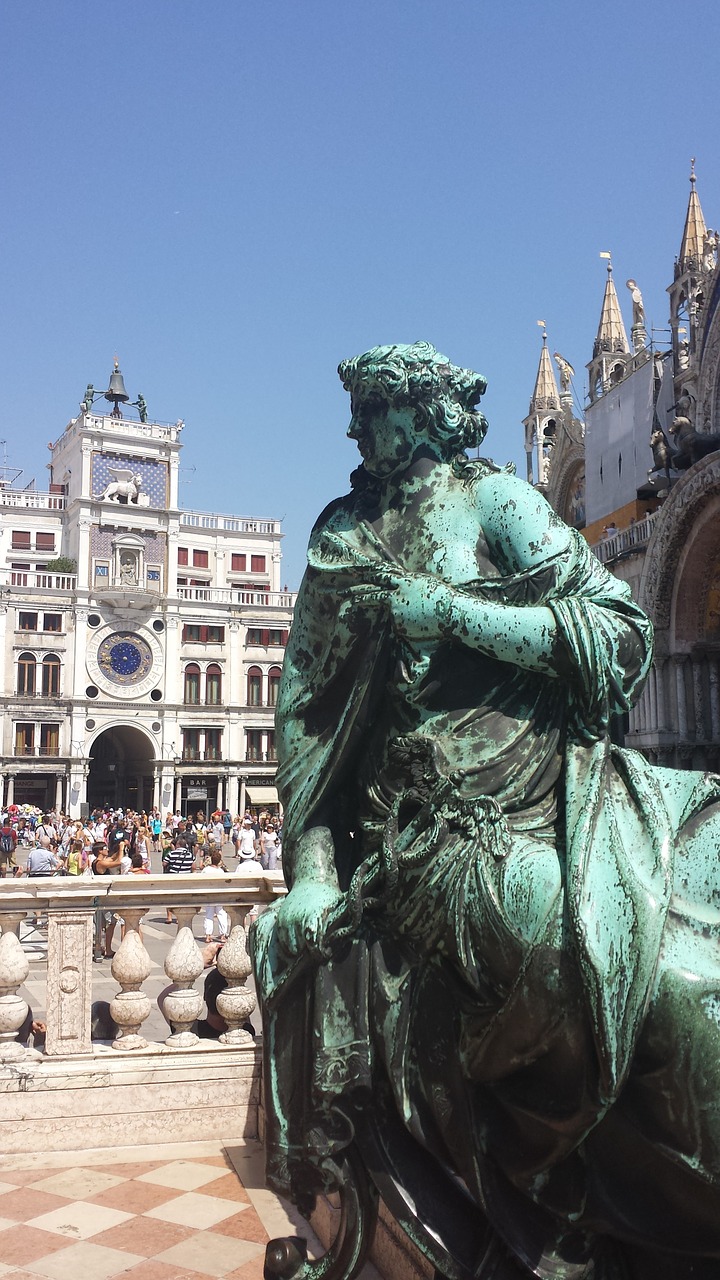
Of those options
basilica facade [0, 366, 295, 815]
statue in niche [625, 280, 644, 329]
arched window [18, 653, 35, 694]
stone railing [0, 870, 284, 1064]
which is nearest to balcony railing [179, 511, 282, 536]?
basilica facade [0, 366, 295, 815]

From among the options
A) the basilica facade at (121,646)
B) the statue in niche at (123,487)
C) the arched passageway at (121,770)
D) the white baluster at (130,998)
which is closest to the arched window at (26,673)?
the basilica facade at (121,646)

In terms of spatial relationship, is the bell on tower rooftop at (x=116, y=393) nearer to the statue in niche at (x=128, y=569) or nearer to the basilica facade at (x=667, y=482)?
the statue in niche at (x=128, y=569)

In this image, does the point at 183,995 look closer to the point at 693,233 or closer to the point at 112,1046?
the point at 112,1046

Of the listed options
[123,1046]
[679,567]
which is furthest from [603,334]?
[123,1046]

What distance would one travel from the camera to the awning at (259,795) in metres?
46.2

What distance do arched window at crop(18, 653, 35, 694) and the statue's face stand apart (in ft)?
148

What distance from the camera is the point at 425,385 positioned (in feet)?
7.06

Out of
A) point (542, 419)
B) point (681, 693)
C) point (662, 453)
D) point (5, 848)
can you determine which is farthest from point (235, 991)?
point (542, 419)

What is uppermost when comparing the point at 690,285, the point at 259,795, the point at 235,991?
the point at 690,285

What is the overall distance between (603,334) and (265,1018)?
1277 inches

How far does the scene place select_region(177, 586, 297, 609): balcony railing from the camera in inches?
1954

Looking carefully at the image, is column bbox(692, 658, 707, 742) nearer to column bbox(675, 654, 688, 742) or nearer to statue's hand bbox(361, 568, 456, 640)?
column bbox(675, 654, 688, 742)

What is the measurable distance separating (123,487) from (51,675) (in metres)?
8.97

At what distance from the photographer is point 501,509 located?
2.13 m
